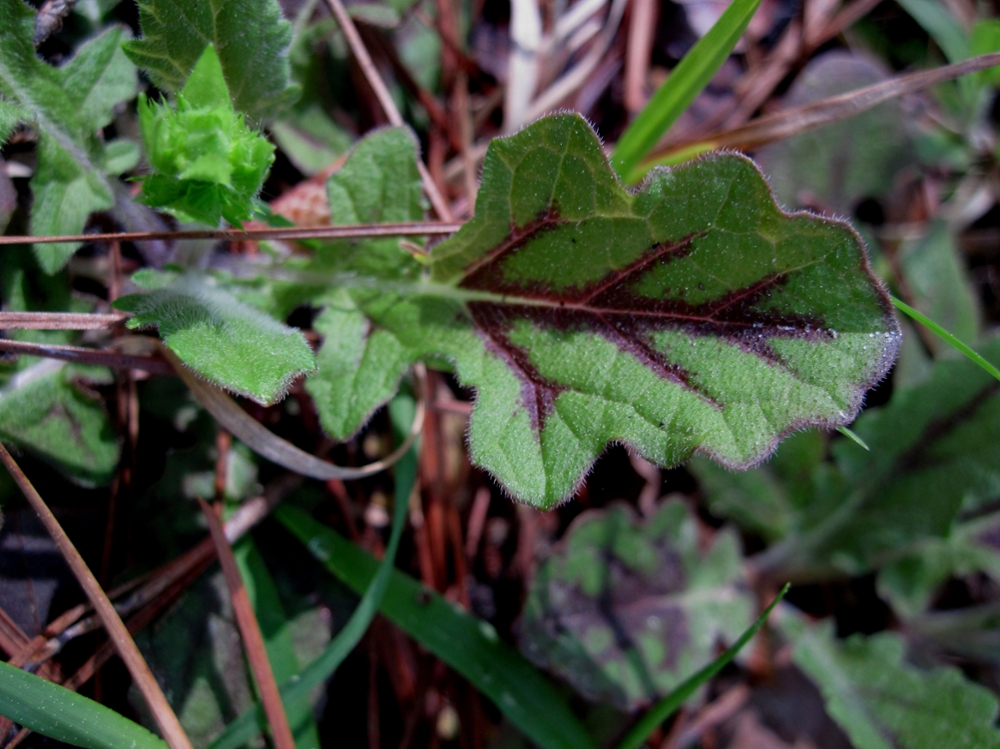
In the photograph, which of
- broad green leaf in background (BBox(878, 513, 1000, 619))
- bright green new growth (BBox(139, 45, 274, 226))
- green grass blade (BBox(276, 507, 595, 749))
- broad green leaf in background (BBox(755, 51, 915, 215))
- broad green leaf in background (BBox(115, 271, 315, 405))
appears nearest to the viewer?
broad green leaf in background (BBox(115, 271, 315, 405))

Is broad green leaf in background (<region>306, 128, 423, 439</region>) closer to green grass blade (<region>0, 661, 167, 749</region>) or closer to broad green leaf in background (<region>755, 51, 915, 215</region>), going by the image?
green grass blade (<region>0, 661, 167, 749</region>)

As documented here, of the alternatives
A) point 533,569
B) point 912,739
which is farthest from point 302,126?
point 912,739

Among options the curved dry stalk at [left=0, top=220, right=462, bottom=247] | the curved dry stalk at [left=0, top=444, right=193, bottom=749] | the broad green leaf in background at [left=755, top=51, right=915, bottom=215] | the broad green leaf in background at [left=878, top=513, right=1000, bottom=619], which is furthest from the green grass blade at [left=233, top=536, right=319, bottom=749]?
the broad green leaf in background at [left=755, top=51, right=915, bottom=215]

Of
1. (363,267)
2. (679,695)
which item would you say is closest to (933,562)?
(679,695)

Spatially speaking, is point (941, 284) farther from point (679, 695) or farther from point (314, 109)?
point (314, 109)

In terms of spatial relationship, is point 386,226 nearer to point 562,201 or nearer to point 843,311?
point 562,201

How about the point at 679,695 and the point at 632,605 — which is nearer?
the point at 679,695
